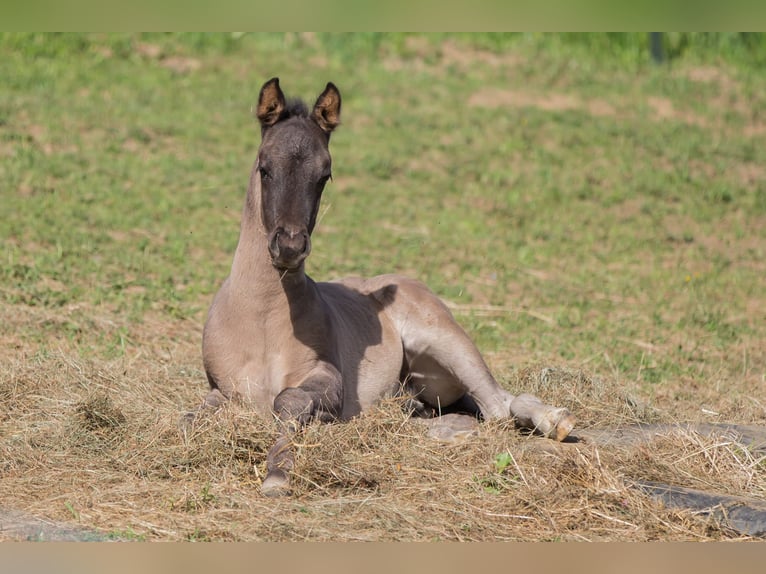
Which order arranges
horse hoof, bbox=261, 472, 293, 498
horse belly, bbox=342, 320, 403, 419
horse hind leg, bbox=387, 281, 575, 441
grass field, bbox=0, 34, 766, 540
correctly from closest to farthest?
horse hoof, bbox=261, 472, 293, 498 → grass field, bbox=0, 34, 766, 540 → horse belly, bbox=342, 320, 403, 419 → horse hind leg, bbox=387, 281, 575, 441

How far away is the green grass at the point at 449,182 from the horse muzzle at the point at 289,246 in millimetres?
3316

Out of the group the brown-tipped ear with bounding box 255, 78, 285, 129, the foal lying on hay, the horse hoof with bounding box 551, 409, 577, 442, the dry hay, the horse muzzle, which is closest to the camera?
the dry hay

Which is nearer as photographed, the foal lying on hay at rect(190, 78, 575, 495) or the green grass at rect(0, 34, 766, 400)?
the foal lying on hay at rect(190, 78, 575, 495)

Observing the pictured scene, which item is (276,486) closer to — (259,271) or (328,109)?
(259,271)

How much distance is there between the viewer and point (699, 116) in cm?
1708

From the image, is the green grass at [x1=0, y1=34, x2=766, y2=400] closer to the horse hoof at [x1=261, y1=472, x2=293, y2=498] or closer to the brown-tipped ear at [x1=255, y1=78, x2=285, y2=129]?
the brown-tipped ear at [x1=255, y1=78, x2=285, y2=129]

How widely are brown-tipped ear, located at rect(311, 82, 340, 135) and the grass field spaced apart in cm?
180

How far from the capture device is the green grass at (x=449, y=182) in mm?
10242

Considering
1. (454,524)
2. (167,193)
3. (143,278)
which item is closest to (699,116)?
(167,193)

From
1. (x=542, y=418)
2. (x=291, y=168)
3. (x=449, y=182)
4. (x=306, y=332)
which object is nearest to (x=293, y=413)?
(x=306, y=332)

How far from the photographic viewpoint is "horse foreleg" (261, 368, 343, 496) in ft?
17.9

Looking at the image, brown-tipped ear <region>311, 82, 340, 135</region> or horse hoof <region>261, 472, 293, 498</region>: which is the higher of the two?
brown-tipped ear <region>311, 82, 340, 135</region>

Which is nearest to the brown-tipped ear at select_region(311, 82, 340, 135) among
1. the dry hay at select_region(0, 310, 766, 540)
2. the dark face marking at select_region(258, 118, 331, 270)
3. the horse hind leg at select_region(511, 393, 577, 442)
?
the dark face marking at select_region(258, 118, 331, 270)

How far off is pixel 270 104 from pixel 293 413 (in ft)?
6.10
